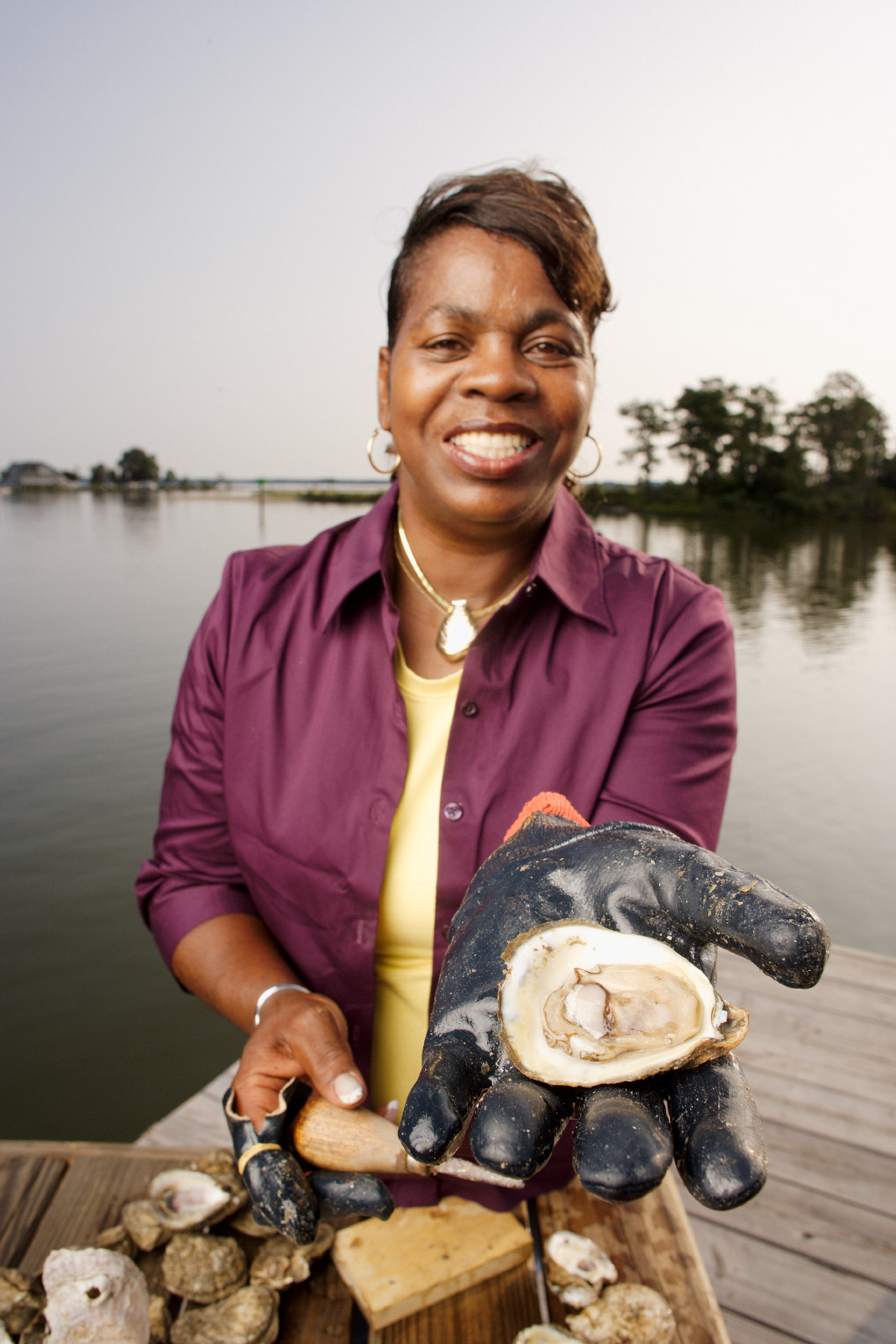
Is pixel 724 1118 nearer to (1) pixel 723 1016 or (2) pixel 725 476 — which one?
(1) pixel 723 1016

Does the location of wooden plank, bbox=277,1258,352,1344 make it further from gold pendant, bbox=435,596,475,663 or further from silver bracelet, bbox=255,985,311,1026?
gold pendant, bbox=435,596,475,663

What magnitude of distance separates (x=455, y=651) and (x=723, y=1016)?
89 cm

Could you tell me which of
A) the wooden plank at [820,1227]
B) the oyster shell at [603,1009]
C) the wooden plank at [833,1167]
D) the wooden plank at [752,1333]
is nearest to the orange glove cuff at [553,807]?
the oyster shell at [603,1009]

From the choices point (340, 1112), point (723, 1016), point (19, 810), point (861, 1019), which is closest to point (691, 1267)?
point (340, 1112)

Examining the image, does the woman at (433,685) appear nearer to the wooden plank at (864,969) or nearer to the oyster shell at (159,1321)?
the oyster shell at (159,1321)

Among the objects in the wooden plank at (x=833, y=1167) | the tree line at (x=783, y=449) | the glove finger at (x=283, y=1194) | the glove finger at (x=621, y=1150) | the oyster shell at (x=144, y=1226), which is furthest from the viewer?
the tree line at (x=783, y=449)

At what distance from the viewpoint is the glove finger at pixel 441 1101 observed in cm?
77

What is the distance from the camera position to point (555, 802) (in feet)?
4.11

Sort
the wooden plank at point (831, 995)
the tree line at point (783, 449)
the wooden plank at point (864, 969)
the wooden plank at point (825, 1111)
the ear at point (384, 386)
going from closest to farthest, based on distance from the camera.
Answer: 1. the ear at point (384, 386)
2. the wooden plank at point (825, 1111)
3. the wooden plank at point (831, 995)
4. the wooden plank at point (864, 969)
5. the tree line at point (783, 449)

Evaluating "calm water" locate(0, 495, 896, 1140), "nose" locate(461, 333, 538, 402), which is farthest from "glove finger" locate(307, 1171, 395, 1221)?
"calm water" locate(0, 495, 896, 1140)

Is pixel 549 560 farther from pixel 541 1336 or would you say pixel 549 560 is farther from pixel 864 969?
pixel 864 969

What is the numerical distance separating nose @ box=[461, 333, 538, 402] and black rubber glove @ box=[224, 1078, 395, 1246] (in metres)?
1.13

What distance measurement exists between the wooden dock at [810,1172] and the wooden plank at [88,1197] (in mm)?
30

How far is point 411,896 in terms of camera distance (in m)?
1.49
